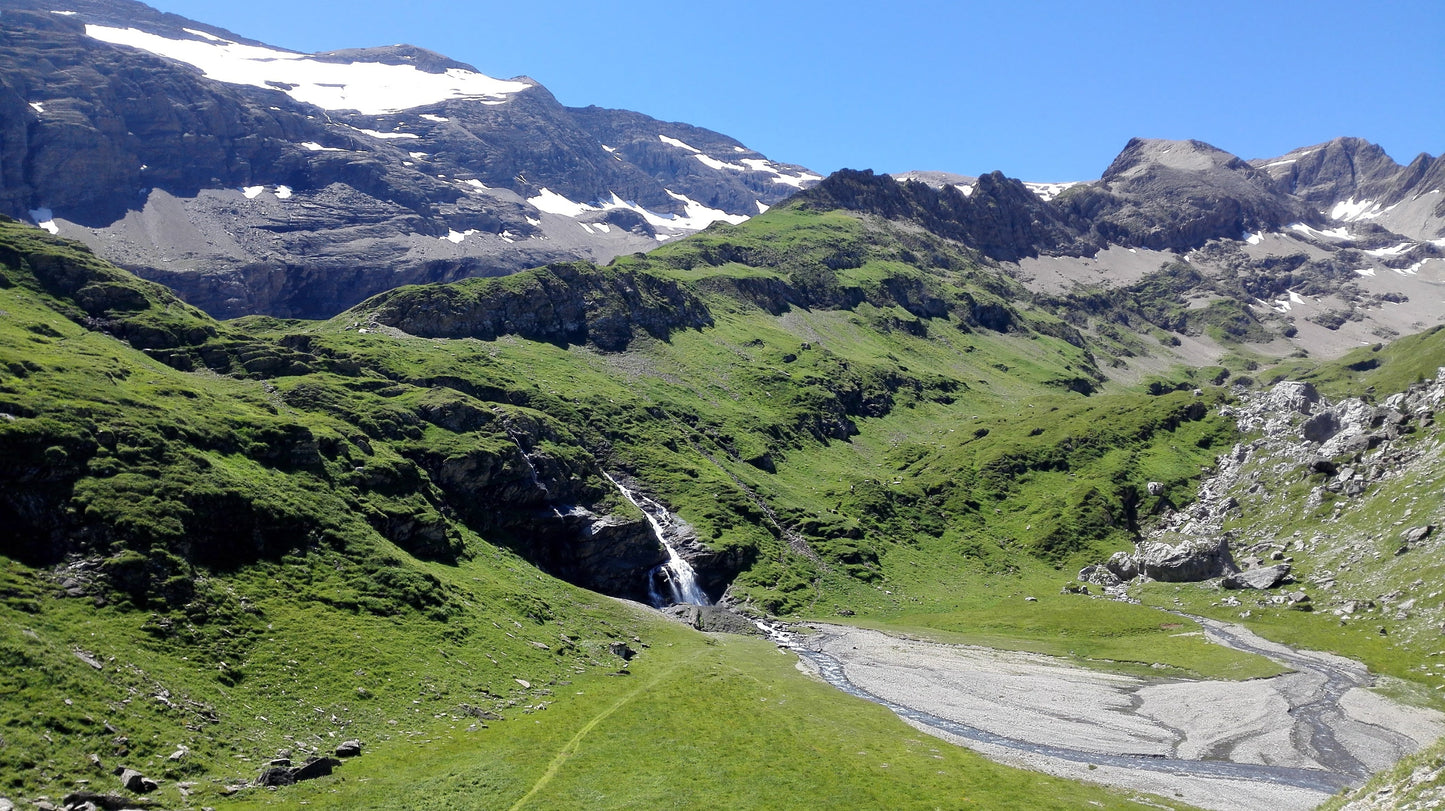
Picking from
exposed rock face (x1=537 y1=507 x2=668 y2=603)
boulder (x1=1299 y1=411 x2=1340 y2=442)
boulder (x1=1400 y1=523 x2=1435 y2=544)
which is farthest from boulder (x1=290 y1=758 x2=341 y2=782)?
boulder (x1=1299 y1=411 x2=1340 y2=442)

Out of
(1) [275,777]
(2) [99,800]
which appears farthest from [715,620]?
(2) [99,800]

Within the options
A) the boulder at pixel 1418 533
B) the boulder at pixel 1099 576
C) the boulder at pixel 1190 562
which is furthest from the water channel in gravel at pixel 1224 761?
the boulder at pixel 1099 576

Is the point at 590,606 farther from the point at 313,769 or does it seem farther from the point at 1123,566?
the point at 1123,566

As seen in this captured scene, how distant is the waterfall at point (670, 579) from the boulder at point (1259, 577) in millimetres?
84819

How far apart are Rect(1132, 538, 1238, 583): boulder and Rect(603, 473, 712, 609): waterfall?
8004cm

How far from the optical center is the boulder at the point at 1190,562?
454 feet

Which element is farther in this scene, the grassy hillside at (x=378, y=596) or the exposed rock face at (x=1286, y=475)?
the exposed rock face at (x=1286, y=475)

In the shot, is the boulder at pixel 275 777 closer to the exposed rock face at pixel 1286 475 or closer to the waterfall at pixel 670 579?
the waterfall at pixel 670 579

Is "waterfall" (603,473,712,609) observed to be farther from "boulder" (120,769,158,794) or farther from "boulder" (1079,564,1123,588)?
"boulder" (120,769,158,794)

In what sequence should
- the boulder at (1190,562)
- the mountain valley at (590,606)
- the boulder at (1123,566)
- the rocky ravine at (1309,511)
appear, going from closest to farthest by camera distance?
the mountain valley at (590,606) → the rocky ravine at (1309,511) → the boulder at (1190,562) → the boulder at (1123,566)

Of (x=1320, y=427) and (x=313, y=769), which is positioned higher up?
(x=1320, y=427)

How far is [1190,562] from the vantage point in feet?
457

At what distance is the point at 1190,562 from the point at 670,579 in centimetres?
8877

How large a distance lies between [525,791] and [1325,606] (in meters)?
117
